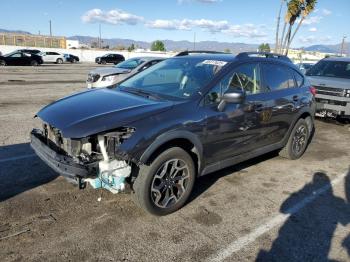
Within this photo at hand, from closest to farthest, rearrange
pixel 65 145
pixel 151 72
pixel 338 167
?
pixel 65 145
pixel 151 72
pixel 338 167

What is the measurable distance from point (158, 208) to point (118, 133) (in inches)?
38.9

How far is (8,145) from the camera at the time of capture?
6.17m

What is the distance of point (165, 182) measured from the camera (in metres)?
3.90

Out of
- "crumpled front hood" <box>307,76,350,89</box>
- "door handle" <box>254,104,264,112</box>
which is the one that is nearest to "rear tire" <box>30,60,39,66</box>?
"crumpled front hood" <box>307,76,350,89</box>

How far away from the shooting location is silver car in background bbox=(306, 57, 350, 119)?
29.2 feet

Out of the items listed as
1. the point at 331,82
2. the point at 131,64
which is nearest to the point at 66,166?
the point at 331,82

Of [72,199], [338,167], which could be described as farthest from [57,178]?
[338,167]

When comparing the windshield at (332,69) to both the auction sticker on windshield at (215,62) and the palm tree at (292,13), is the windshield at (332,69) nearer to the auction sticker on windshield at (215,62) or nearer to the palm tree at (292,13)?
the auction sticker on windshield at (215,62)

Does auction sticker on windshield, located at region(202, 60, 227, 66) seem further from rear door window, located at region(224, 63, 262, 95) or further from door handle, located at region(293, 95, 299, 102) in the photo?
door handle, located at region(293, 95, 299, 102)

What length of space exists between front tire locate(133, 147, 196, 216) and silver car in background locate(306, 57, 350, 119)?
20.9ft

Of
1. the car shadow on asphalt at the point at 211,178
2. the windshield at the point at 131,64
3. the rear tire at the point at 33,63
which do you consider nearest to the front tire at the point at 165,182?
the car shadow on asphalt at the point at 211,178

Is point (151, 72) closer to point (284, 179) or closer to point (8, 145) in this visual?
point (284, 179)

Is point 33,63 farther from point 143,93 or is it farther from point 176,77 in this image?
point 143,93

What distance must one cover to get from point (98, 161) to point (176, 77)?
1.80 meters
